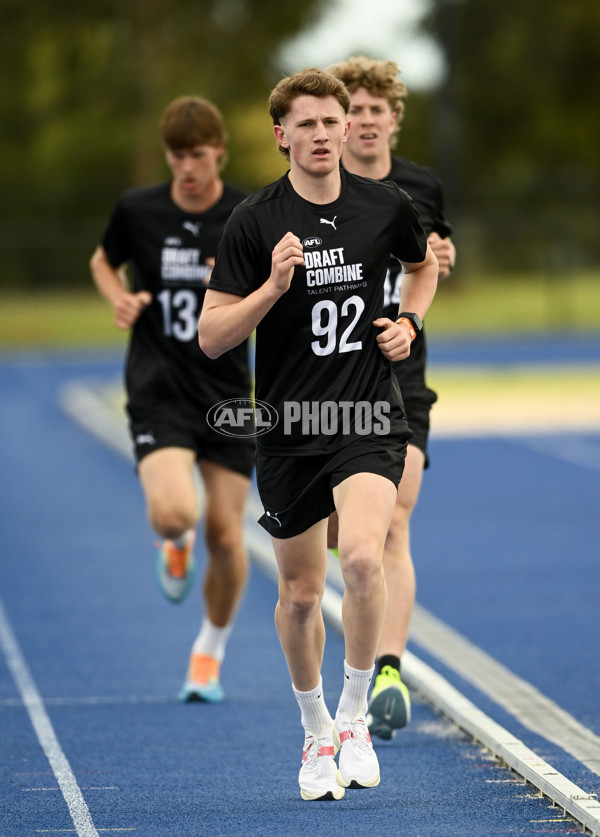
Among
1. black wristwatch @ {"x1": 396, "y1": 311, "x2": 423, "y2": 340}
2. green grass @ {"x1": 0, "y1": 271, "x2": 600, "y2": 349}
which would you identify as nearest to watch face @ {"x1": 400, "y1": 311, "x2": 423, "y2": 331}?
black wristwatch @ {"x1": 396, "y1": 311, "x2": 423, "y2": 340}

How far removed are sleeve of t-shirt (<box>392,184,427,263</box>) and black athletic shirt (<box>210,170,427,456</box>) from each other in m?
0.07

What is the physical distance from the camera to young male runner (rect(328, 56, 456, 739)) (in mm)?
6184

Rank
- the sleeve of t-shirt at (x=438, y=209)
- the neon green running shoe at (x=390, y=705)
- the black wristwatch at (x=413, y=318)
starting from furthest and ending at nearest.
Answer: the sleeve of t-shirt at (x=438, y=209), the neon green running shoe at (x=390, y=705), the black wristwatch at (x=413, y=318)

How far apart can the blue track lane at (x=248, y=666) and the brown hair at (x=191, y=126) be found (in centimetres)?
248

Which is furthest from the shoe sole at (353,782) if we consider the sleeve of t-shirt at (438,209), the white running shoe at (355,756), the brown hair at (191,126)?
the brown hair at (191,126)

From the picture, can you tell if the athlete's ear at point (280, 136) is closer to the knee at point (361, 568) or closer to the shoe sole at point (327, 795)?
the knee at point (361, 568)

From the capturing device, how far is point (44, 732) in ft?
20.5

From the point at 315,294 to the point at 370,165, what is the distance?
159 cm

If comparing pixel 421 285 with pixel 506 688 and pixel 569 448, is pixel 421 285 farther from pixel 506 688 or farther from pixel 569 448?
pixel 569 448

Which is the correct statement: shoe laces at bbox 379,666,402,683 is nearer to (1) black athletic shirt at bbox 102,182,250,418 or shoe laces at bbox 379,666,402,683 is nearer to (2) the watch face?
(2) the watch face

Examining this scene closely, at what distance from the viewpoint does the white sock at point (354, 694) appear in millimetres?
4977

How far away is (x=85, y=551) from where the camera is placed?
444 inches

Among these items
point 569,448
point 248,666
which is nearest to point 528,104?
point 569,448

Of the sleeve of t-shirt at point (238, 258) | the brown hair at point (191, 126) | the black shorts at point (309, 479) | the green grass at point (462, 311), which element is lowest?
the green grass at point (462, 311)
